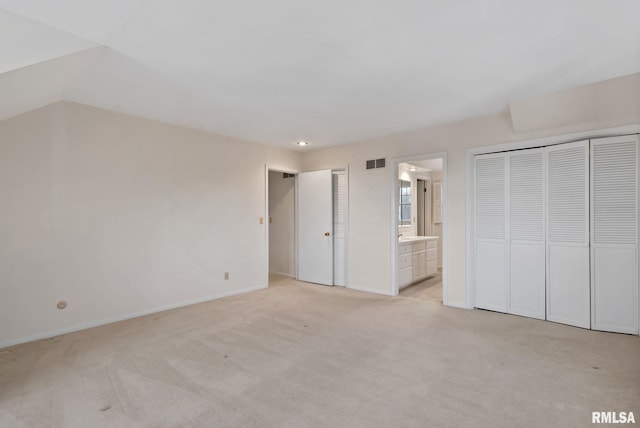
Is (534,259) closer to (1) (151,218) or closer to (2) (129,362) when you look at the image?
(2) (129,362)

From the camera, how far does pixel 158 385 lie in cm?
238

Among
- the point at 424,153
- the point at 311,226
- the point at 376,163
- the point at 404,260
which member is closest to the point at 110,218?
the point at 311,226

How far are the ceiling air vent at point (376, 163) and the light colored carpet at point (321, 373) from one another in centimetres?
241

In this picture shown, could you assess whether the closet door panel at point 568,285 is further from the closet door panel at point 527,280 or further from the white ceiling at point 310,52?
the white ceiling at point 310,52

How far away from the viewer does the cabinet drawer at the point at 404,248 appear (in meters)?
5.29

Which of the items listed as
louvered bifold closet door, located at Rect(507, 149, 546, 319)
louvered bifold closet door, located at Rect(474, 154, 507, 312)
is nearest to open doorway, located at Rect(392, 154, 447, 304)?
louvered bifold closet door, located at Rect(474, 154, 507, 312)

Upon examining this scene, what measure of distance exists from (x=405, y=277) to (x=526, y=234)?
2.07 meters

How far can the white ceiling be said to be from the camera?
198 centimetres

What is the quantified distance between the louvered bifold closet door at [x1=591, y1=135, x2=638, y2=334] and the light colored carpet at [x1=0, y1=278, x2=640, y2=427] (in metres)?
0.26

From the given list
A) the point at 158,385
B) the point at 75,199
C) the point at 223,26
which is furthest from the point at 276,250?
the point at 223,26

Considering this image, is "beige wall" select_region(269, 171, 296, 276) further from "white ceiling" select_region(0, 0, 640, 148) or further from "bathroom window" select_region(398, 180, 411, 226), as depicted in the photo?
"white ceiling" select_region(0, 0, 640, 148)

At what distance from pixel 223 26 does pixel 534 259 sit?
163 inches

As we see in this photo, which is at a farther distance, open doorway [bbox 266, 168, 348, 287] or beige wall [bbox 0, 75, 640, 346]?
open doorway [bbox 266, 168, 348, 287]

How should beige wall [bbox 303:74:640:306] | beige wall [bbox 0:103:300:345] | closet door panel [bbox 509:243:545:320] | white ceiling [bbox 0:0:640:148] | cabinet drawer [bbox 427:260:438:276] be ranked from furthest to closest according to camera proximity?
cabinet drawer [bbox 427:260:438:276]
closet door panel [bbox 509:243:545:320]
beige wall [bbox 303:74:640:306]
beige wall [bbox 0:103:300:345]
white ceiling [bbox 0:0:640:148]
